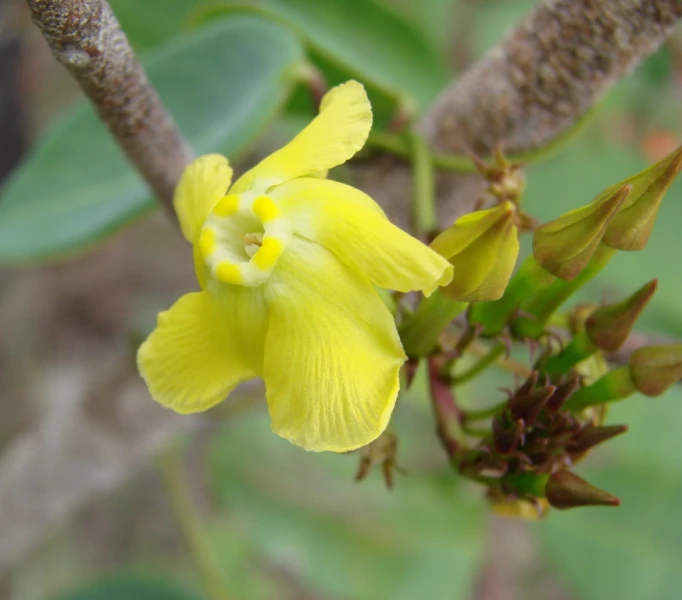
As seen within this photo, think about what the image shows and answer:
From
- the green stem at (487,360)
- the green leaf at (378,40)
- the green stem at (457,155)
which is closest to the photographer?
the green stem at (487,360)

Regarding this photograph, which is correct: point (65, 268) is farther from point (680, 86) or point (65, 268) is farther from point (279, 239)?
point (680, 86)

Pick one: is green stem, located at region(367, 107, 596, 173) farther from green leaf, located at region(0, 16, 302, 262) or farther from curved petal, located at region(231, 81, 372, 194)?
curved petal, located at region(231, 81, 372, 194)

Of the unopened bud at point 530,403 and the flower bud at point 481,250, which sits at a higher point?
the flower bud at point 481,250

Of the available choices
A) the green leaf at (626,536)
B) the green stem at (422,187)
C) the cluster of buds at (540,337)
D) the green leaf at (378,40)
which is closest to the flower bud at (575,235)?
the cluster of buds at (540,337)

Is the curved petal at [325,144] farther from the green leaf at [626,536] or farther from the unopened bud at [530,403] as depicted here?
the green leaf at [626,536]

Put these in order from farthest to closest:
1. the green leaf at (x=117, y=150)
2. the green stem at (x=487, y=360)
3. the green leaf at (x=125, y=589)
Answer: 1. the green leaf at (x=125, y=589)
2. the green leaf at (x=117, y=150)
3. the green stem at (x=487, y=360)

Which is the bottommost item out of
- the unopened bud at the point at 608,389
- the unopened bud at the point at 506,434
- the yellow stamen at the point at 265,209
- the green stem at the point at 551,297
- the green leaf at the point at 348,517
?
the green leaf at the point at 348,517
